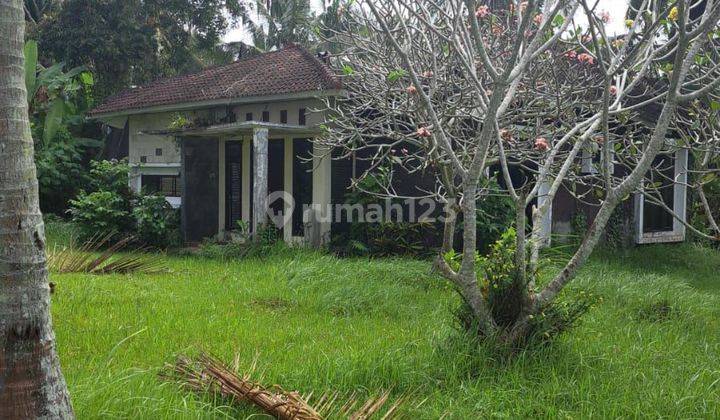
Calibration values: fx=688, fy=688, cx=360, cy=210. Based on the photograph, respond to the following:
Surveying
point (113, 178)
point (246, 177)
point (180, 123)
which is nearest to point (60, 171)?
point (113, 178)

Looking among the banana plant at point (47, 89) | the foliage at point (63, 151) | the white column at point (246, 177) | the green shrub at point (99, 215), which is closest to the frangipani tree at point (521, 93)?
the white column at point (246, 177)

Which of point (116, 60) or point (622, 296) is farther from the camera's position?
point (116, 60)

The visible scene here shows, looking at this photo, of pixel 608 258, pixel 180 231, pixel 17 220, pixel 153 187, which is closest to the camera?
pixel 17 220

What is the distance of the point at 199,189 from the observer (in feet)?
41.5

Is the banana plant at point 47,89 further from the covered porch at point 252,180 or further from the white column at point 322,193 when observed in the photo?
the white column at point 322,193

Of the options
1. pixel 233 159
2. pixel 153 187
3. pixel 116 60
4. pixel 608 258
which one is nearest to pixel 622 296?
pixel 608 258

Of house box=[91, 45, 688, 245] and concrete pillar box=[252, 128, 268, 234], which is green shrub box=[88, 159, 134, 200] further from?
concrete pillar box=[252, 128, 268, 234]

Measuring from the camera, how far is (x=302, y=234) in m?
11.7

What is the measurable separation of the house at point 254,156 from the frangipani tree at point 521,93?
85 centimetres

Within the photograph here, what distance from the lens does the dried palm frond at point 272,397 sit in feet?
11.5

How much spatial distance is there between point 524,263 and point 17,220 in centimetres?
323

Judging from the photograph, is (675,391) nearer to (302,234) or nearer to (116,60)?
(302,234)

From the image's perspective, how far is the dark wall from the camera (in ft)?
40.7

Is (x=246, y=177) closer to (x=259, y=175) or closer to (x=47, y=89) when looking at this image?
(x=259, y=175)
